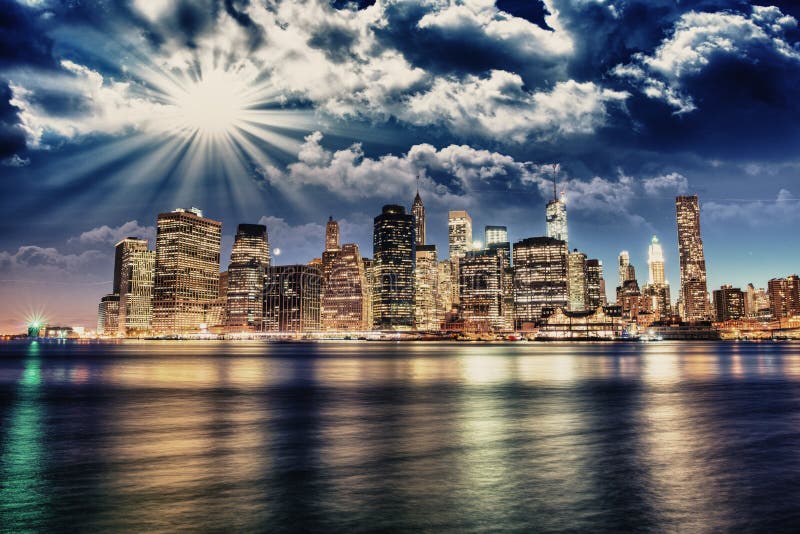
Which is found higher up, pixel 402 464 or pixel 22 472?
pixel 22 472

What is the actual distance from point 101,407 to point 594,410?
100 feet

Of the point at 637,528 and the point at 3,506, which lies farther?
the point at 3,506

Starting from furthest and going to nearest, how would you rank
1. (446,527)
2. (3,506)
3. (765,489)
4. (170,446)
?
(170,446) → (765,489) → (3,506) → (446,527)

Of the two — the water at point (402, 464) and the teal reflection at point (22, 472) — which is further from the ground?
the teal reflection at point (22, 472)

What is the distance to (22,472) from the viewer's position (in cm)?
1944

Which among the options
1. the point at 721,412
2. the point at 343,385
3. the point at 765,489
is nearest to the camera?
the point at 765,489

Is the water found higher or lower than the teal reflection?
lower

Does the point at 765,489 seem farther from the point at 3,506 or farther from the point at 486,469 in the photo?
the point at 3,506

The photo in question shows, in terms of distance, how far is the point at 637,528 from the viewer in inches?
517

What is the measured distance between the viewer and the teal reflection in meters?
14.1

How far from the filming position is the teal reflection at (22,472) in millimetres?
14133

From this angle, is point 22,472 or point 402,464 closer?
point 22,472

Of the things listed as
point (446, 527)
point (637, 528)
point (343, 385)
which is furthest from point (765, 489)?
point (343, 385)

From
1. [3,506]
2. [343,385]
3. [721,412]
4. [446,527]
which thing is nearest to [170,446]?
[3,506]
